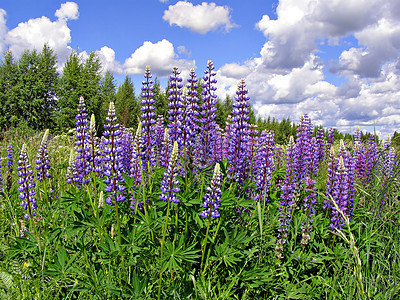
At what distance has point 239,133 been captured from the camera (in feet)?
12.0

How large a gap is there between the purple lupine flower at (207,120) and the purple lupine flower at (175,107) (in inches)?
12.7

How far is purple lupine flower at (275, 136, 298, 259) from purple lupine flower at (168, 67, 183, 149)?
1.59 m

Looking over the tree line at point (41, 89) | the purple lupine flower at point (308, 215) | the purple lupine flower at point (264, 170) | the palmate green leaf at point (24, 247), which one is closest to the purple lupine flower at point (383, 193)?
the purple lupine flower at point (308, 215)

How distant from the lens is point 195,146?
11.7 feet

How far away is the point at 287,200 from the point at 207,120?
5.59ft

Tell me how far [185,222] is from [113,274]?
93 centimetres

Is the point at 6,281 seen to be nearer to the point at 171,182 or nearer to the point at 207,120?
the point at 171,182

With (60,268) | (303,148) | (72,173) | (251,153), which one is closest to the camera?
(60,268)

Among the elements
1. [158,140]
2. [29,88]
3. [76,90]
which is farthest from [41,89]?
[158,140]

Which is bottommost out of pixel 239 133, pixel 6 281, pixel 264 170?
pixel 6 281

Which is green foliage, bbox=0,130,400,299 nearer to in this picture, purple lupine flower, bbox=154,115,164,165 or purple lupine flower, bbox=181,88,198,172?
purple lupine flower, bbox=181,88,198,172

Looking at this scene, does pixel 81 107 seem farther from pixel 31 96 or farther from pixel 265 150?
pixel 31 96

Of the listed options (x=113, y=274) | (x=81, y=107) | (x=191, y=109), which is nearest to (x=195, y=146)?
(x=191, y=109)

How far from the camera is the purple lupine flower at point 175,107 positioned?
134 inches
